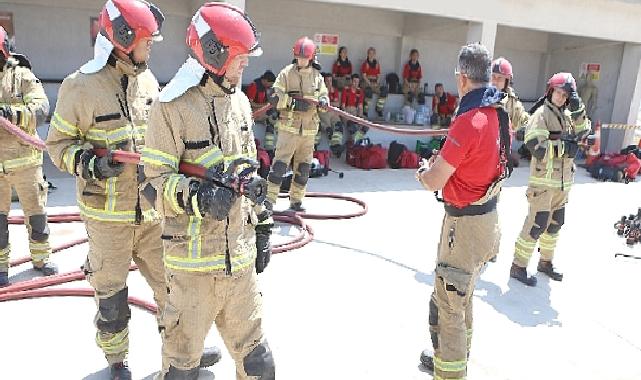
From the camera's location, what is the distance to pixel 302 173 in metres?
6.83

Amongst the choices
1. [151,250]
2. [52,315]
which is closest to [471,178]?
[151,250]

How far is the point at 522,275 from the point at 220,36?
4.04 meters

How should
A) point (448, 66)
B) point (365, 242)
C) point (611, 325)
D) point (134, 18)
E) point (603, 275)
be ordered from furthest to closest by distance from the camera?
point (448, 66)
point (365, 242)
point (603, 275)
point (611, 325)
point (134, 18)

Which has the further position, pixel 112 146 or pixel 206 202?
pixel 112 146

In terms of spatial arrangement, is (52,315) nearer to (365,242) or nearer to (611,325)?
(365,242)

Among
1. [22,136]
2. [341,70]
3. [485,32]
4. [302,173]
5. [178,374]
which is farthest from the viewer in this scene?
[341,70]

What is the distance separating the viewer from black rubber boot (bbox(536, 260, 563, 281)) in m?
5.29

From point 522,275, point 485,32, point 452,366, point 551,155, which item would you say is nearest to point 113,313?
point 452,366

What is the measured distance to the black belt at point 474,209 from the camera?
9.88 ft

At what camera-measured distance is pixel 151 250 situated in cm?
308

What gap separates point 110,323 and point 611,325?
12.6 ft

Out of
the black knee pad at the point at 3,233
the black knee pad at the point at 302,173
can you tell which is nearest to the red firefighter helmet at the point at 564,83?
the black knee pad at the point at 302,173

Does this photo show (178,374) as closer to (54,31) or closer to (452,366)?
(452,366)

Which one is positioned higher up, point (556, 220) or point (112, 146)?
point (112, 146)
